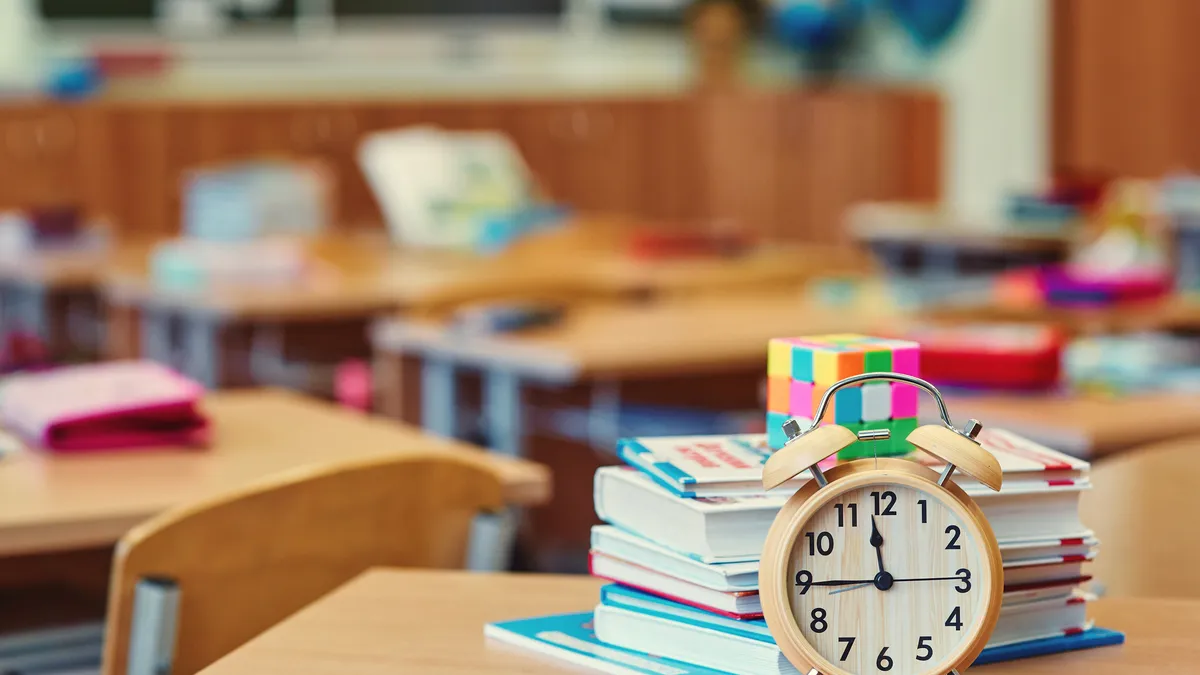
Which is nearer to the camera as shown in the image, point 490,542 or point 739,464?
point 739,464

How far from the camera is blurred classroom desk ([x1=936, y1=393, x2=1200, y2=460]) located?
6.82 ft

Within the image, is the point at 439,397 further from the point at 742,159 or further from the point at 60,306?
the point at 742,159

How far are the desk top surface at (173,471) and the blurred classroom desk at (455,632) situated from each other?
439 millimetres

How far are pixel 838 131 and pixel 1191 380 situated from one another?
16.4 feet

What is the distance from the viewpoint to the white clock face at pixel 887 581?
2.84ft

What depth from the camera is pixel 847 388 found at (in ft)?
3.09

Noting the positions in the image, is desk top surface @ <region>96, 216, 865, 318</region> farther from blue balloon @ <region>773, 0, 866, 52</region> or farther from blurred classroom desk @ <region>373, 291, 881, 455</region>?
blue balloon @ <region>773, 0, 866, 52</region>

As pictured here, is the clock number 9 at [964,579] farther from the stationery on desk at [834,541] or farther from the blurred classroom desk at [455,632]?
the blurred classroom desk at [455,632]

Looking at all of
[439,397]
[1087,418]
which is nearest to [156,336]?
[439,397]

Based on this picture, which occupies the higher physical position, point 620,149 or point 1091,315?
point 620,149

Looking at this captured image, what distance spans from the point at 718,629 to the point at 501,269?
129 inches

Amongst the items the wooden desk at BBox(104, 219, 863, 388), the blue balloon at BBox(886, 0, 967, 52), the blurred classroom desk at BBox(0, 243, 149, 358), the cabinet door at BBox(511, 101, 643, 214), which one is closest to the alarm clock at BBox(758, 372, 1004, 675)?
the wooden desk at BBox(104, 219, 863, 388)

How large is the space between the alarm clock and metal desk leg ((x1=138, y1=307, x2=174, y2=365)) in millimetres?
3379

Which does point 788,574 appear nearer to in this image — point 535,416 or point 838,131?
point 535,416
